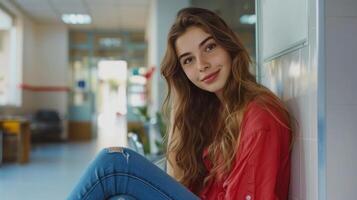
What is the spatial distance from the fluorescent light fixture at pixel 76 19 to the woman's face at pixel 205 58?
8.04 metres

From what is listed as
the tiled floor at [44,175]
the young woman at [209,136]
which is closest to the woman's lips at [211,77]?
the young woman at [209,136]

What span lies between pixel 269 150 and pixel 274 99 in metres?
0.19

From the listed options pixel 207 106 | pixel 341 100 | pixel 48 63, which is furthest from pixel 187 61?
pixel 48 63

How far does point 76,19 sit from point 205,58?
860 centimetres

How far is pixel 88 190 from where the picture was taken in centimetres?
121

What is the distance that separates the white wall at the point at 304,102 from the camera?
1.07 meters

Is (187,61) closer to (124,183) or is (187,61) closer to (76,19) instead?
(124,183)

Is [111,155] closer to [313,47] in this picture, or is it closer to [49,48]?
[313,47]

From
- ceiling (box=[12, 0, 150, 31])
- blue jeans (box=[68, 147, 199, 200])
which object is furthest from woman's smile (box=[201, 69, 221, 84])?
ceiling (box=[12, 0, 150, 31])

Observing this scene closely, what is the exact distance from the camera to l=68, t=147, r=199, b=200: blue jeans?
1218 mm

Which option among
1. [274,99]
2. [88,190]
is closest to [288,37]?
[274,99]

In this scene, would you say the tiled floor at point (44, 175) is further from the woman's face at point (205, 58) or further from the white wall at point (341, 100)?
the white wall at point (341, 100)

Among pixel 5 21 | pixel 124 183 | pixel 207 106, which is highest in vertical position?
pixel 5 21

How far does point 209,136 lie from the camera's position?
5.37ft
